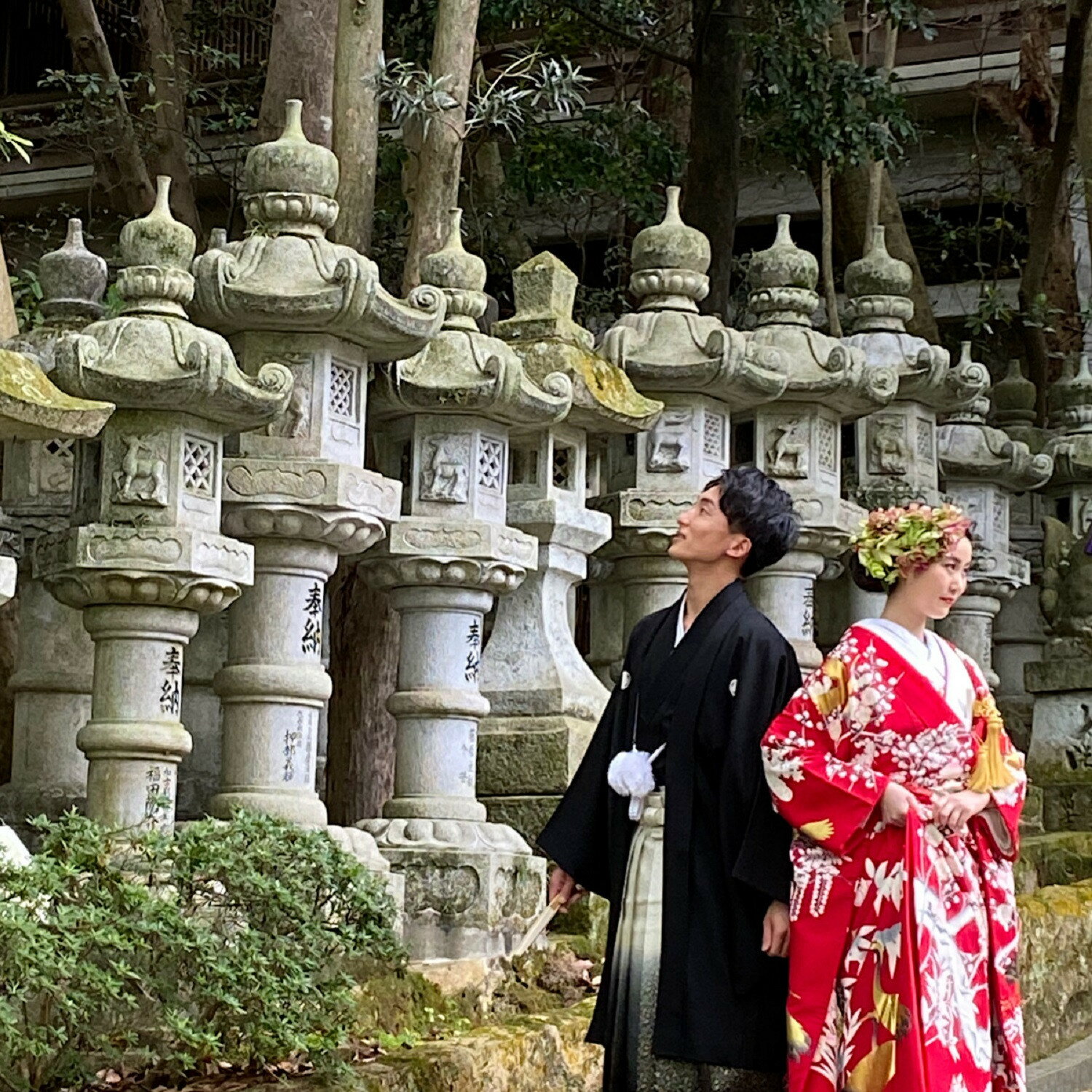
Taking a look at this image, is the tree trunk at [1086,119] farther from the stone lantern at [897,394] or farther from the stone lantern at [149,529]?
the stone lantern at [149,529]

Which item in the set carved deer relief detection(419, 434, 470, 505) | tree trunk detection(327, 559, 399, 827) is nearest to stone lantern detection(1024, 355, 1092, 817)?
tree trunk detection(327, 559, 399, 827)

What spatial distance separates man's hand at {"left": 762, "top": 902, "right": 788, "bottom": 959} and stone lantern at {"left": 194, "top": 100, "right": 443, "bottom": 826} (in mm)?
1922

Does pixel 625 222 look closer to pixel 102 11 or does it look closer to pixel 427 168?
pixel 102 11

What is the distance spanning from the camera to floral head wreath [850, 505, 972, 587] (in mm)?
5309

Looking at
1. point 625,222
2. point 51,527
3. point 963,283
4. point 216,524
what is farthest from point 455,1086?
point 963,283

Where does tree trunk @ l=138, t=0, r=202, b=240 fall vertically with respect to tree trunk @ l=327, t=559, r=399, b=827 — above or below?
above

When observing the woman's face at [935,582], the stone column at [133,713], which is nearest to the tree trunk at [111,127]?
the stone column at [133,713]

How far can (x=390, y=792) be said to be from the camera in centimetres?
921

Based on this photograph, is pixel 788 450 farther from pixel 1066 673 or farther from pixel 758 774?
pixel 758 774

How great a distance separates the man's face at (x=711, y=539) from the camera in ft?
17.3

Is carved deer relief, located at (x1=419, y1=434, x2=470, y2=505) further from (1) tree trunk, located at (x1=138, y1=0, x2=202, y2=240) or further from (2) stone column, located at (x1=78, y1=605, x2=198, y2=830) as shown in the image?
(1) tree trunk, located at (x1=138, y1=0, x2=202, y2=240)

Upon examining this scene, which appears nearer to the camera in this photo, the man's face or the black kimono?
the black kimono

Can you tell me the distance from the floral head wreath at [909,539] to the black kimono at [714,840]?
309mm

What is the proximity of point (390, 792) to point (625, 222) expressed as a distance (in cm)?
629
